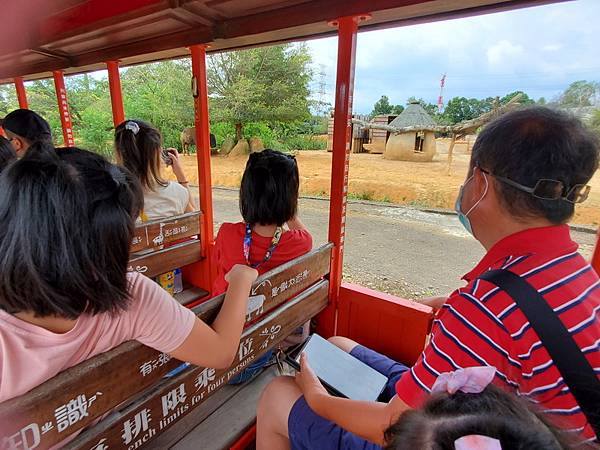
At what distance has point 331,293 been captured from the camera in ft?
7.19

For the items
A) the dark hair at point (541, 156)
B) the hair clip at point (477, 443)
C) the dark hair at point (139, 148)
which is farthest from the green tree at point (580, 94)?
the dark hair at point (139, 148)

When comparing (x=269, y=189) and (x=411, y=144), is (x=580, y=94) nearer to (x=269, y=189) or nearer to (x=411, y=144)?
(x=269, y=189)

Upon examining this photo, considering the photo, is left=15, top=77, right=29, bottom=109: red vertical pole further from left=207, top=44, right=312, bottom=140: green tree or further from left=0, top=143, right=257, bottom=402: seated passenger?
left=207, top=44, right=312, bottom=140: green tree

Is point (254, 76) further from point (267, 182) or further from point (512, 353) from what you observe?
point (512, 353)

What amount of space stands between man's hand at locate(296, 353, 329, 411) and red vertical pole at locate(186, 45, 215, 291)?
1.64 meters

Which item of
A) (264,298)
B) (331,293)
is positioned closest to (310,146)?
(331,293)

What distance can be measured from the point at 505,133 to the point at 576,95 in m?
0.46

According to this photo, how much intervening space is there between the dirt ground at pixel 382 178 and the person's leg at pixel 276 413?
608cm

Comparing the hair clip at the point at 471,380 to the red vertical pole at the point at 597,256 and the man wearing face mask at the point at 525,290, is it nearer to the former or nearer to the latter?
the man wearing face mask at the point at 525,290

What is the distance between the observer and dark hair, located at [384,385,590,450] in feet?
1.66

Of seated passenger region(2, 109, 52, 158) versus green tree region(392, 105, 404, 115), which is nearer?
seated passenger region(2, 109, 52, 158)

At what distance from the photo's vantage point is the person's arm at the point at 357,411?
3.10 feet

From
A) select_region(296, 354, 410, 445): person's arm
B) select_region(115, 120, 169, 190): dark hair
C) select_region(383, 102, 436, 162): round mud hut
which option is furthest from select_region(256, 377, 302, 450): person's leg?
select_region(383, 102, 436, 162): round mud hut

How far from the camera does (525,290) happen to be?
A: 0.79 meters
